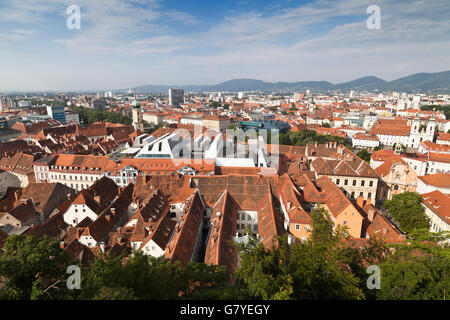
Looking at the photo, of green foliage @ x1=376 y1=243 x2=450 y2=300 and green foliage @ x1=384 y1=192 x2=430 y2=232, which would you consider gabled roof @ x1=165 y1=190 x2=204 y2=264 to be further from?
green foliage @ x1=384 y1=192 x2=430 y2=232

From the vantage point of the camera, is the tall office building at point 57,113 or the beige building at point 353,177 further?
the tall office building at point 57,113

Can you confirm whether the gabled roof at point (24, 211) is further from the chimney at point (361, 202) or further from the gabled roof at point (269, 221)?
the chimney at point (361, 202)

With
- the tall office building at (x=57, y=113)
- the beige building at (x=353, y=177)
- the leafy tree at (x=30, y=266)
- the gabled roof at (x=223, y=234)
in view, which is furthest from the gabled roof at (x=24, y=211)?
the tall office building at (x=57, y=113)

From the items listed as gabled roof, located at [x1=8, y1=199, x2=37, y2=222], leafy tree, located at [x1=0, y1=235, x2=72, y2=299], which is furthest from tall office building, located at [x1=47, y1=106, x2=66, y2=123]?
leafy tree, located at [x1=0, y1=235, x2=72, y2=299]

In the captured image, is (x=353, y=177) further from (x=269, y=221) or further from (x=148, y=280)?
(x=148, y=280)
